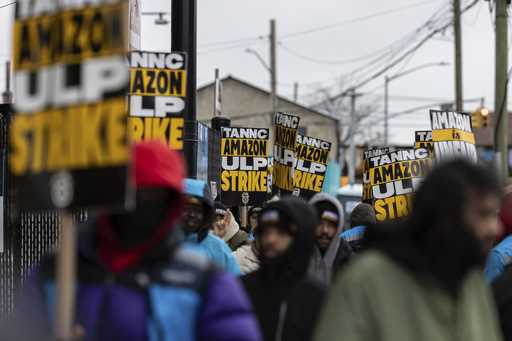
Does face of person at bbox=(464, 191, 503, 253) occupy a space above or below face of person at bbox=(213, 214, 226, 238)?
above

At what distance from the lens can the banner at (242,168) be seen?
47.2 feet

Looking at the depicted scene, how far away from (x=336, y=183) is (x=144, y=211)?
55.0 m

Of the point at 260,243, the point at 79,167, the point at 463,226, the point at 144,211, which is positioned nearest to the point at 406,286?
the point at 463,226

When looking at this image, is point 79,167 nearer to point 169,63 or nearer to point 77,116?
point 77,116

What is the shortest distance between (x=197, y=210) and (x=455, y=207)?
3.26 m

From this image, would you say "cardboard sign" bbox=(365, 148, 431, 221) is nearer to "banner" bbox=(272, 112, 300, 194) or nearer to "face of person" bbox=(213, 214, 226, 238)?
"banner" bbox=(272, 112, 300, 194)

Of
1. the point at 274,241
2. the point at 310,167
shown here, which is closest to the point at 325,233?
the point at 274,241

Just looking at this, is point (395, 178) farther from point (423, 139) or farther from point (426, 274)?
point (426, 274)

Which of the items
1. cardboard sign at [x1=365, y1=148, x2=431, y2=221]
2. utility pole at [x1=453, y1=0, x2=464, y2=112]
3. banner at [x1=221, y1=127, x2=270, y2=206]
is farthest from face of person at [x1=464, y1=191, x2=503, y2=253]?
utility pole at [x1=453, y1=0, x2=464, y2=112]

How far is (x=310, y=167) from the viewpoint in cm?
1429

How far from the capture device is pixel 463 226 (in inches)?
131

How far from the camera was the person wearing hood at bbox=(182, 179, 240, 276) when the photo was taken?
20.6 ft

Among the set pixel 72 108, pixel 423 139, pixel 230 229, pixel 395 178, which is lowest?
pixel 230 229

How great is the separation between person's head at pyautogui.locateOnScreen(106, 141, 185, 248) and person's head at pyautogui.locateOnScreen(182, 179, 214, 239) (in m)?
2.77
